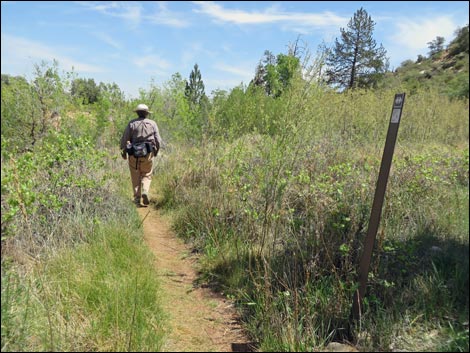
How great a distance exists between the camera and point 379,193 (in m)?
2.68

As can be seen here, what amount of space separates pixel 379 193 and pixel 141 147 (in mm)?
4717

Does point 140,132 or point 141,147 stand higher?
point 140,132

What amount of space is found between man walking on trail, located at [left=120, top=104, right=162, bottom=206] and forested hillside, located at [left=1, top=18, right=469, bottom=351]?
41 cm

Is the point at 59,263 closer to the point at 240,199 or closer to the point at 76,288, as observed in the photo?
the point at 76,288

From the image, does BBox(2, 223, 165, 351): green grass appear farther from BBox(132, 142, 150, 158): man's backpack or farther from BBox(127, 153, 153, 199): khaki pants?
BBox(127, 153, 153, 199): khaki pants

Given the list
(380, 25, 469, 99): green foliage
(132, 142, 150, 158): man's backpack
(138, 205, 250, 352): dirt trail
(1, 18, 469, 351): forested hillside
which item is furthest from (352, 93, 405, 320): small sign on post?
(132, 142, 150, 158): man's backpack

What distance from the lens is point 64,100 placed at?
7809mm

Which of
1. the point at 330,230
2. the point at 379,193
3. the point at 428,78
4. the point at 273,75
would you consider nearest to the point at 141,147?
the point at 273,75

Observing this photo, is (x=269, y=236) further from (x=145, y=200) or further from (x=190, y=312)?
(x=145, y=200)

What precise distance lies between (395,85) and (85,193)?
574 cm

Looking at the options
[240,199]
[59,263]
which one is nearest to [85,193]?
[59,263]

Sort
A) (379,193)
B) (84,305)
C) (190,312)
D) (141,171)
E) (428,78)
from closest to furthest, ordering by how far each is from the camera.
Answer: (379,193) → (84,305) → (190,312) → (141,171) → (428,78)

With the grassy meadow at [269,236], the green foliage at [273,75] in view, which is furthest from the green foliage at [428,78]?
the green foliage at [273,75]

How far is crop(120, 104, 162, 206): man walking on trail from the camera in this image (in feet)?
21.6
